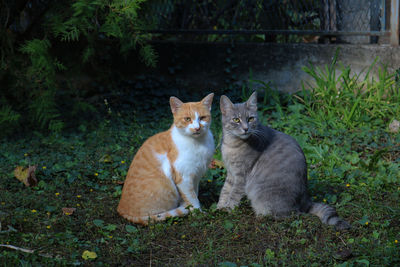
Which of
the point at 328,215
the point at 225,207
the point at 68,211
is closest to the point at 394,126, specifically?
the point at 328,215

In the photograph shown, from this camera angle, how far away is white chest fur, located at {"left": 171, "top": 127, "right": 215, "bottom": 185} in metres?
3.83

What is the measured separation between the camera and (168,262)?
325 cm

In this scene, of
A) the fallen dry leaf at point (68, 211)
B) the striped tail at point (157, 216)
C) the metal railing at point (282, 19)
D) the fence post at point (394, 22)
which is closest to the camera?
the striped tail at point (157, 216)

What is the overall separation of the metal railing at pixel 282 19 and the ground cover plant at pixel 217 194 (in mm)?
684

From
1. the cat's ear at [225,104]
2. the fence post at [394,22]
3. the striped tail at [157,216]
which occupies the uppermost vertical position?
the fence post at [394,22]

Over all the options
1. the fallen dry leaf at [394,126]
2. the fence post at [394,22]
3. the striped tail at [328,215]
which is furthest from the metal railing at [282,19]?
the striped tail at [328,215]

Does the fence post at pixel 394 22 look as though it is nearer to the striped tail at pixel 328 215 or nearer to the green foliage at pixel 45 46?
the green foliage at pixel 45 46

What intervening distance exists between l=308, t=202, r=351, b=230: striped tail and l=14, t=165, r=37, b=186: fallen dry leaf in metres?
2.62

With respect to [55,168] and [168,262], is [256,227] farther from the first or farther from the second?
[55,168]

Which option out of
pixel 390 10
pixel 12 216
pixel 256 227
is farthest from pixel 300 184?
pixel 390 10

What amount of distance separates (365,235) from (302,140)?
1.97 meters

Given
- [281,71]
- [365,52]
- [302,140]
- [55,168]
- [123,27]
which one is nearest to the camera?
[55,168]

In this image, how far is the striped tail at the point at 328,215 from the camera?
140 inches

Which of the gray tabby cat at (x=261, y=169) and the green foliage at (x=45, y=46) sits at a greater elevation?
the green foliage at (x=45, y=46)
